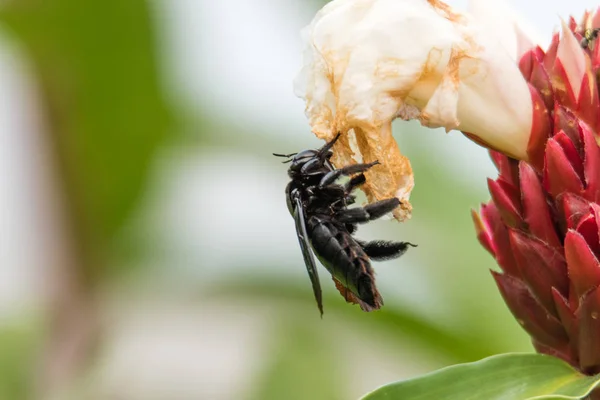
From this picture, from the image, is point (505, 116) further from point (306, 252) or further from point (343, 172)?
point (306, 252)

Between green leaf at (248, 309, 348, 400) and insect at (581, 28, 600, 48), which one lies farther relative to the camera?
green leaf at (248, 309, 348, 400)

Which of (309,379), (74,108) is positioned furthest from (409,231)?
(74,108)

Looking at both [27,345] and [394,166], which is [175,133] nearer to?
[27,345]

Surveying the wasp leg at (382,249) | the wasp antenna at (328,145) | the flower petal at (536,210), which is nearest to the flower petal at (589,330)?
the flower petal at (536,210)

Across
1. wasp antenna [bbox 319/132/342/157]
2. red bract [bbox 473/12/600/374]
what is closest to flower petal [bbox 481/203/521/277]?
red bract [bbox 473/12/600/374]

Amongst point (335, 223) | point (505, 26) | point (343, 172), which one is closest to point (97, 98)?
point (335, 223)

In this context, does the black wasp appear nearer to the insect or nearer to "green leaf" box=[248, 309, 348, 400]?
the insect
